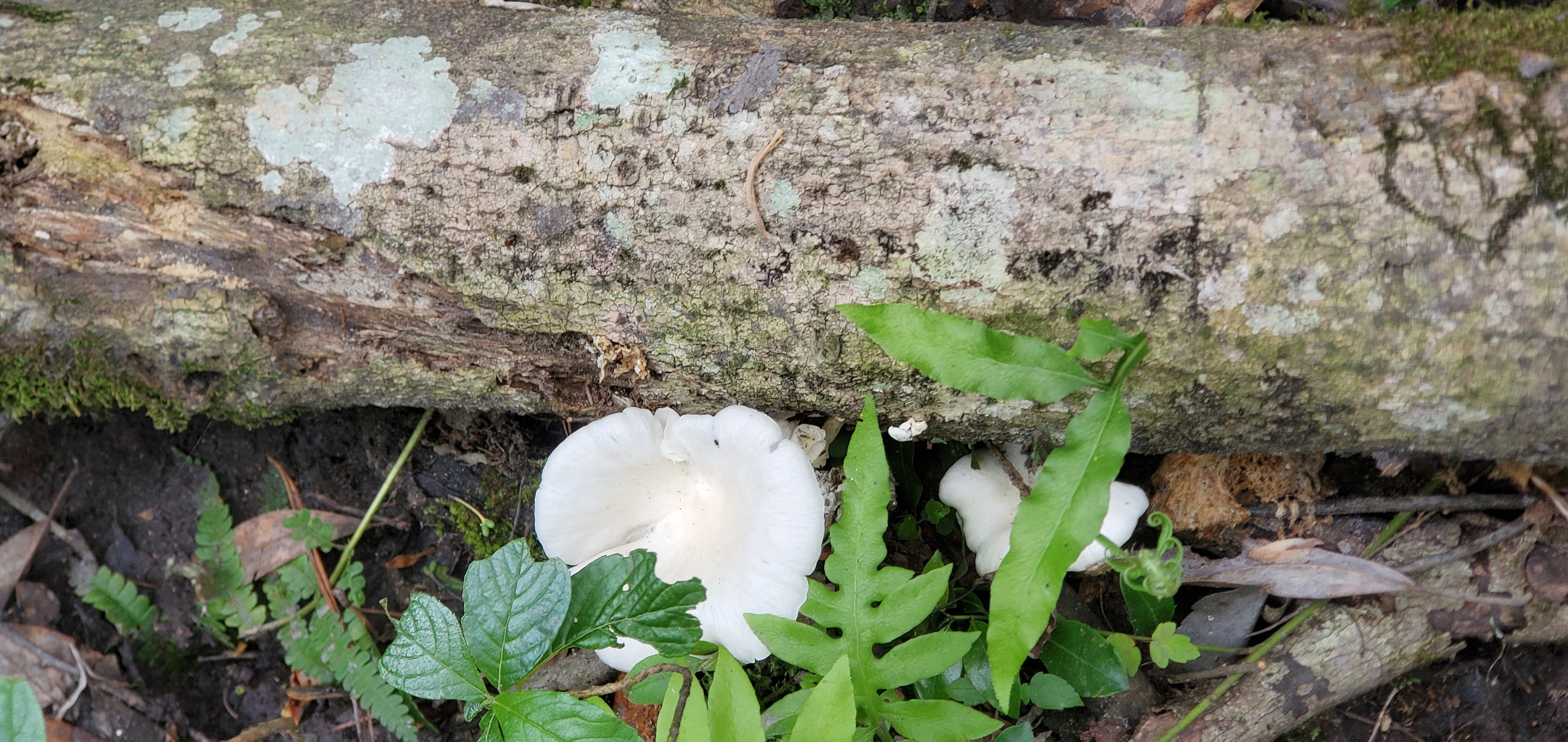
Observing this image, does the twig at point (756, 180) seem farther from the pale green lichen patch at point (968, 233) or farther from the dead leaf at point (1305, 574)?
the dead leaf at point (1305, 574)

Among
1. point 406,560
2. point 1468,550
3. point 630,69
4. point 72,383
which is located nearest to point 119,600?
point 406,560

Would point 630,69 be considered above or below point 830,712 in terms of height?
above

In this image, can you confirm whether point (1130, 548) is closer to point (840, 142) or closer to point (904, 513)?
point (904, 513)

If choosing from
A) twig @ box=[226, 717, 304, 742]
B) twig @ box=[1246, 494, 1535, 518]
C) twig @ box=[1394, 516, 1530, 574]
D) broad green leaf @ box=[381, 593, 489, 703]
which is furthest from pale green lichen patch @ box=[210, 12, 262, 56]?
twig @ box=[1394, 516, 1530, 574]

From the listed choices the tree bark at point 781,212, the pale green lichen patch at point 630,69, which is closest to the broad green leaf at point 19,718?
the tree bark at point 781,212

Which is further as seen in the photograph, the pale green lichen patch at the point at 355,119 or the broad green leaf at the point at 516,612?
the pale green lichen patch at the point at 355,119

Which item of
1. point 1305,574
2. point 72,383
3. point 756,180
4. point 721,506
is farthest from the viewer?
point 72,383

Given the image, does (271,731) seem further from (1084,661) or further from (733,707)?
(1084,661)
